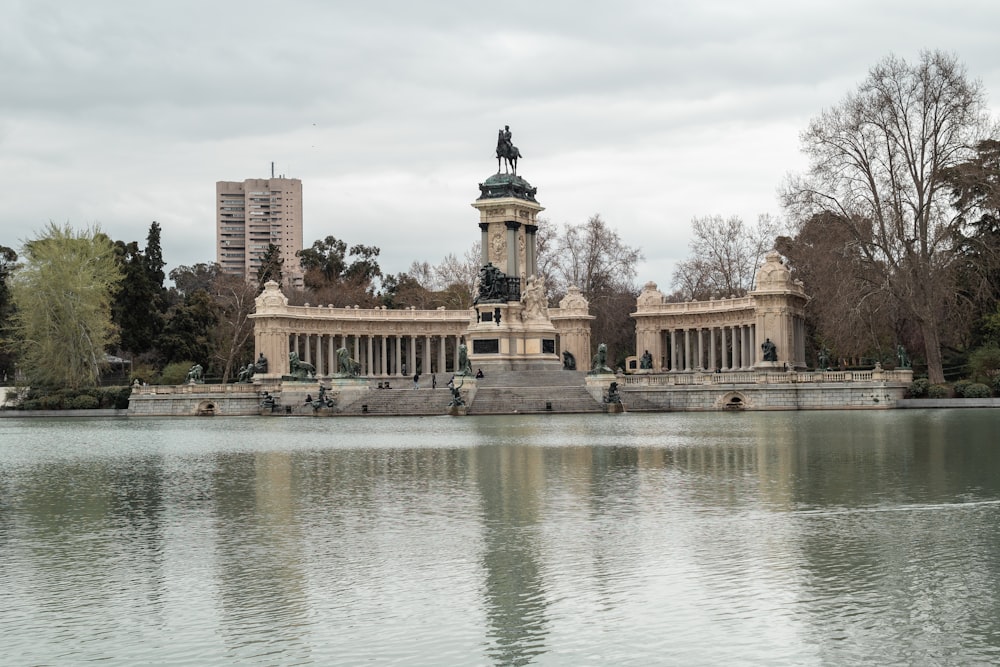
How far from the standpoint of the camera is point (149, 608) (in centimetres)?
1181

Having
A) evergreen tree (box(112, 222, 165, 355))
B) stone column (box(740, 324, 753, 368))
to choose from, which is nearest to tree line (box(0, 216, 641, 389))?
evergreen tree (box(112, 222, 165, 355))

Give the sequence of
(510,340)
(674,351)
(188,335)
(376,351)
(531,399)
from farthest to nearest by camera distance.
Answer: (376,351) < (188,335) < (674,351) < (510,340) < (531,399)

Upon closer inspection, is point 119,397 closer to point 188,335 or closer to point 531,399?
point 188,335

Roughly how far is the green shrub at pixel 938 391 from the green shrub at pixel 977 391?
40.7 inches

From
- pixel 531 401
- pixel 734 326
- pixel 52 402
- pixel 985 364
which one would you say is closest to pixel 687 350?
pixel 734 326

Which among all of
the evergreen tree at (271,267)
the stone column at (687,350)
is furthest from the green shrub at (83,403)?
the stone column at (687,350)

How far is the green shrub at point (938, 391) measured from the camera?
56.8 metres

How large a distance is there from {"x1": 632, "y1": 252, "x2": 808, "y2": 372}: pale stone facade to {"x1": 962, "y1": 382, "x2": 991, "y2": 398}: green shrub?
13.5 m

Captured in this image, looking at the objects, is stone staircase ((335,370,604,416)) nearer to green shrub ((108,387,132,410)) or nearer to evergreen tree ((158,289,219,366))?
green shrub ((108,387,132,410))

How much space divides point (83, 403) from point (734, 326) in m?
40.1

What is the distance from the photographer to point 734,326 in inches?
3135

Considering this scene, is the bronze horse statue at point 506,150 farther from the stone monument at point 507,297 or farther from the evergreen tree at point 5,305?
the evergreen tree at point 5,305

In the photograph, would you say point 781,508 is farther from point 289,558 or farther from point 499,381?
point 499,381

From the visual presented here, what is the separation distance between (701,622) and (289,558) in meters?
5.46
